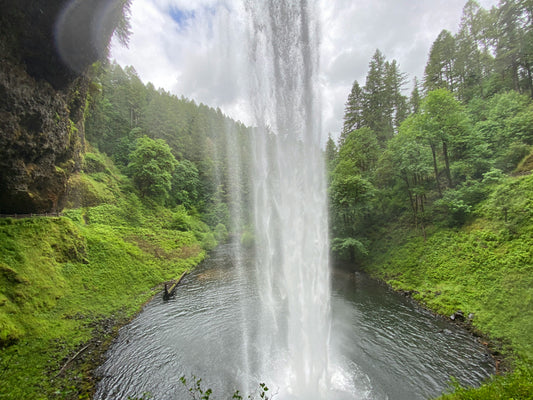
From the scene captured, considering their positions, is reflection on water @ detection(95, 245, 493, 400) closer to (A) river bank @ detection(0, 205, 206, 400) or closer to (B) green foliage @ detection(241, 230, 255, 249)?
(A) river bank @ detection(0, 205, 206, 400)

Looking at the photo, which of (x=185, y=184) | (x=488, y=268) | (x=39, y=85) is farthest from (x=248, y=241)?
(x=39, y=85)

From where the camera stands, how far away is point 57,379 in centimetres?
740

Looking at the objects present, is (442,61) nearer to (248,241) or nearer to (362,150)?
(362,150)

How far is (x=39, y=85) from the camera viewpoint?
38.6 feet

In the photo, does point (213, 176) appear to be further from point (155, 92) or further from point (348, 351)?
point (348, 351)

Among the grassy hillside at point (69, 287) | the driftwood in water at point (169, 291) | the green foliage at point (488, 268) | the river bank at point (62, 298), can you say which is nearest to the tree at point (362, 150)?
the green foliage at point (488, 268)

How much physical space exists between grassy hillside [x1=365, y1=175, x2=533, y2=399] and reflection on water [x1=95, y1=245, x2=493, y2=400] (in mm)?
1266

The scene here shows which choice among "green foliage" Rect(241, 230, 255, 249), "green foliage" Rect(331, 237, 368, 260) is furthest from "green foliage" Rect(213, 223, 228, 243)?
"green foliage" Rect(331, 237, 368, 260)

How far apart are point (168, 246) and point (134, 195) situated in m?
11.0

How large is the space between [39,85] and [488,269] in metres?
27.8

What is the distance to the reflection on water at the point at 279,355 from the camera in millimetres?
7836

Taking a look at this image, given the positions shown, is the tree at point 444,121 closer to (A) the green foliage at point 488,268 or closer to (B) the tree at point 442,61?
(A) the green foliage at point 488,268

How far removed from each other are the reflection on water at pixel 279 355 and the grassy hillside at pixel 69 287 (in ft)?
4.69

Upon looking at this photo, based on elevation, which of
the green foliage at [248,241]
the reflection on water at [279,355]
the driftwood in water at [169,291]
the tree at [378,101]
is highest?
the tree at [378,101]
